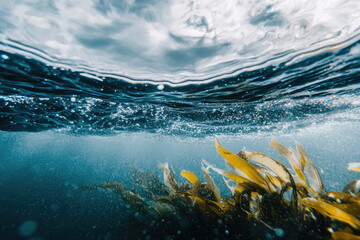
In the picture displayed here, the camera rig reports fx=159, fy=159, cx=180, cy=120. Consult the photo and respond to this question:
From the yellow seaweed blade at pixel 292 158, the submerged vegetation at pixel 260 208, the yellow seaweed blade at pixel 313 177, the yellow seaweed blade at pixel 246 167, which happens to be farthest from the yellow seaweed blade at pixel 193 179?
the yellow seaweed blade at pixel 313 177

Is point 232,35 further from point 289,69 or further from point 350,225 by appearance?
point 350,225

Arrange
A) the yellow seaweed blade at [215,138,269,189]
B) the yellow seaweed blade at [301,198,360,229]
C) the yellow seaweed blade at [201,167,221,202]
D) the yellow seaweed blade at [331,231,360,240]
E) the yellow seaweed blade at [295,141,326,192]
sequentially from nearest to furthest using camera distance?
1. the yellow seaweed blade at [331,231,360,240]
2. the yellow seaweed blade at [301,198,360,229]
3. the yellow seaweed blade at [295,141,326,192]
4. the yellow seaweed blade at [215,138,269,189]
5. the yellow seaweed blade at [201,167,221,202]

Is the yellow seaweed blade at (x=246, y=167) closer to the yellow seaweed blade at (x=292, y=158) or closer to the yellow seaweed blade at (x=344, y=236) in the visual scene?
the yellow seaweed blade at (x=292, y=158)

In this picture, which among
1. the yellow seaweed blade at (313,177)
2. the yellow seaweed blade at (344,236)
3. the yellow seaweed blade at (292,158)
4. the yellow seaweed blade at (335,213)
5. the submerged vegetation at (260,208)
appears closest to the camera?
the yellow seaweed blade at (344,236)

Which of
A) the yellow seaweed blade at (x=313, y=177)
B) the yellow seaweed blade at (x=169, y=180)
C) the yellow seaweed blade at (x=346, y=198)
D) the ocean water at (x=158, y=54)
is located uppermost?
the ocean water at (x=158, y=54)

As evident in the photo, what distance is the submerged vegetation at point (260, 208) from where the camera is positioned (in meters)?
1.67

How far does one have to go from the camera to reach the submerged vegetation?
1.67m

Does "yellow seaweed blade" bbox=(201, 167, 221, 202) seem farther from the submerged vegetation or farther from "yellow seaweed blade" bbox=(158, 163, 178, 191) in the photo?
"yellow seaweed blade" bbox=(158, 163, 178, 191)

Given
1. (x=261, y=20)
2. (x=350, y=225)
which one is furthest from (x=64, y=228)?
(x=261, y=20)

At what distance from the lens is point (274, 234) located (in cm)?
181

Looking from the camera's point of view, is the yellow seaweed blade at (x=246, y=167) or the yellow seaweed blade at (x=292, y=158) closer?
the yellow seaweed blade at (x=246, y=167)

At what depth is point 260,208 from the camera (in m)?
2.03

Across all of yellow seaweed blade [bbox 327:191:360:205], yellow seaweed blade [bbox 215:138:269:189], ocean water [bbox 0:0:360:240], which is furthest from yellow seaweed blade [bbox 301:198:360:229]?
ocean water [bbox 0:0:360:240]

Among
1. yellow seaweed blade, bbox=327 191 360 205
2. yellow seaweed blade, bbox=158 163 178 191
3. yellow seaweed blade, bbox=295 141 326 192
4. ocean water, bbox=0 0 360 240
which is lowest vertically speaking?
yellow seaweed blade, bbox=158 163 178 191
